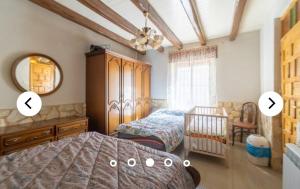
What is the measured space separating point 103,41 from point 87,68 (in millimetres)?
846

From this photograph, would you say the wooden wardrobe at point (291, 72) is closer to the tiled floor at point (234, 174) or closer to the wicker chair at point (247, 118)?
Answer: the tiled floor at point (234, 174)

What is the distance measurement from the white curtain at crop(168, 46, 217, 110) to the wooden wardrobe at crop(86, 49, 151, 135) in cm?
130

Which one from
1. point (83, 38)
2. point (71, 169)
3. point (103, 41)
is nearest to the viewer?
point (71, 169)

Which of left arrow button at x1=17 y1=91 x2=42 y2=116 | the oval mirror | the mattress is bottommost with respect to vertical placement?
the mattress

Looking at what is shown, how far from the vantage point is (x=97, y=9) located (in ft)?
7.84

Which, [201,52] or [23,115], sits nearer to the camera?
[23,115]

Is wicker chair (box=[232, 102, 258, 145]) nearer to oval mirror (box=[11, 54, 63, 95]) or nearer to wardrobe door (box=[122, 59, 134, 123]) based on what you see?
wardrobe door (box=[122, 59, 134, 123])

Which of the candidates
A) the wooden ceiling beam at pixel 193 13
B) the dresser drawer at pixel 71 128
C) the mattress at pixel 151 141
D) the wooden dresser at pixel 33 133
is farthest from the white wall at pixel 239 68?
the wooden dresser at pixel 33 133

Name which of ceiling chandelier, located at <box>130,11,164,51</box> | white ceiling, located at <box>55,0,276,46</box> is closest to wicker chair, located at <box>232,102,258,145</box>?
white ceiling, located at <box>55,0,276,46</box>

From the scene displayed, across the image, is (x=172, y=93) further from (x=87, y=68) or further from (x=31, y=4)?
(x=31, y=4)

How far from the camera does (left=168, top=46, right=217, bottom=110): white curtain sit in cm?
386

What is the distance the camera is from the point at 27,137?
6.73ft

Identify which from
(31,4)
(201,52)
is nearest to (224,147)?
(201,52)

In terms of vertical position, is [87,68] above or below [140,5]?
below
